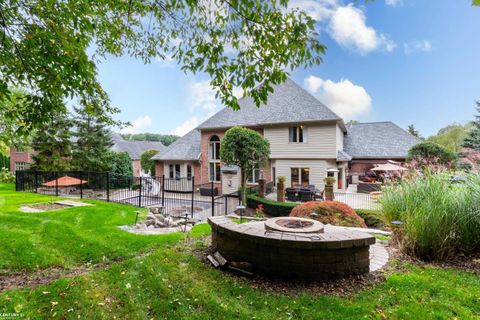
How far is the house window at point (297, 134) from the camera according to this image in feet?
54.0

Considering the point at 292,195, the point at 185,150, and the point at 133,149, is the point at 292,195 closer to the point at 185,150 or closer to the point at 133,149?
the point at 185,150

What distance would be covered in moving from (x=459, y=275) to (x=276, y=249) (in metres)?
3.00

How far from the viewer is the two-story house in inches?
628

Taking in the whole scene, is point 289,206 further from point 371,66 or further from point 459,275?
point 371,66

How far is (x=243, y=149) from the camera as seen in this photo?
1352 centimetres

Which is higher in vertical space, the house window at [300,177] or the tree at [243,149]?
the tree at [243,149]

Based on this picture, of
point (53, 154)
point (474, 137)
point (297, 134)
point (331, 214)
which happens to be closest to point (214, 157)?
point (297, 134)

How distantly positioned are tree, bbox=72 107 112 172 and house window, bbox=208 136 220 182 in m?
9.19

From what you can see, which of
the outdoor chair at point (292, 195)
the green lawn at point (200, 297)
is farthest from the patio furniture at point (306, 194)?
the green lawn at point (200, 297)

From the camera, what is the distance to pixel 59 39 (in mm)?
3320

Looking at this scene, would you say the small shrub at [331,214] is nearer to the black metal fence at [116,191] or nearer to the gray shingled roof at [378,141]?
the black metal fence at [116,191]

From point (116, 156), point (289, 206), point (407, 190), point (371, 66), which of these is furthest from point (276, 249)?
point (116, 156)

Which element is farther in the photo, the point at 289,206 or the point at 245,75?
the point at 289,206

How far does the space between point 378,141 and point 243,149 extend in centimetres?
1516
